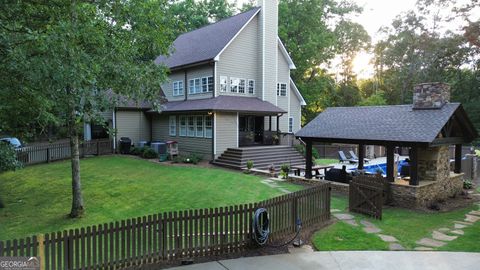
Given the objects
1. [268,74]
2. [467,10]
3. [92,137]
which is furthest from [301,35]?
[92,137]

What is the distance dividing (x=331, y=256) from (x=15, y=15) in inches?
401

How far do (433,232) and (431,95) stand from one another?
6.50 m

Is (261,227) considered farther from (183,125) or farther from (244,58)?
(244,58)

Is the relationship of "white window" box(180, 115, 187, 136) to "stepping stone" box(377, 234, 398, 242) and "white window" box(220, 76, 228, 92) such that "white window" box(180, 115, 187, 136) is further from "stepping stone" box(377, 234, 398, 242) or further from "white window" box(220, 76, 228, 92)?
"stepping stone" box(377, 234, 398, 242)

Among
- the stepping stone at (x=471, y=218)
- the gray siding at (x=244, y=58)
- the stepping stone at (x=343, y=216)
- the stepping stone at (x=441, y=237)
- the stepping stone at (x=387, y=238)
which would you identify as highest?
the gray siding at (x=244, y=58)

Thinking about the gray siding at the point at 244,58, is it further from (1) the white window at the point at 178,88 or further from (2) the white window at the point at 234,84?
(1) the white window at the point at 178,88

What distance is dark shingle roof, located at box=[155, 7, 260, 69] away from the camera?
24.1 meters

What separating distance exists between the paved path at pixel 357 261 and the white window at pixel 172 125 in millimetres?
19508

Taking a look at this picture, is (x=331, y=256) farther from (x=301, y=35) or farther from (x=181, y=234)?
(x=301, y=35)

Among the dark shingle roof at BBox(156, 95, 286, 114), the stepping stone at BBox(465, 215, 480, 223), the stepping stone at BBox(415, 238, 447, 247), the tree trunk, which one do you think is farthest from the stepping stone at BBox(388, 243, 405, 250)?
the dark shingle roof at BBox(156, 95, 286, 114)

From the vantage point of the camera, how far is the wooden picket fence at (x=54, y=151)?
20.7m

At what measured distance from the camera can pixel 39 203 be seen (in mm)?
12109

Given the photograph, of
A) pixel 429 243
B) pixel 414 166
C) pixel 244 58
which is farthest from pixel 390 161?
pixel 244 58

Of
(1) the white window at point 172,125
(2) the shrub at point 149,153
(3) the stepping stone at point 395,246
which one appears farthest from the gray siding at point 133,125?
(3) the stepping stone at point 395,246
